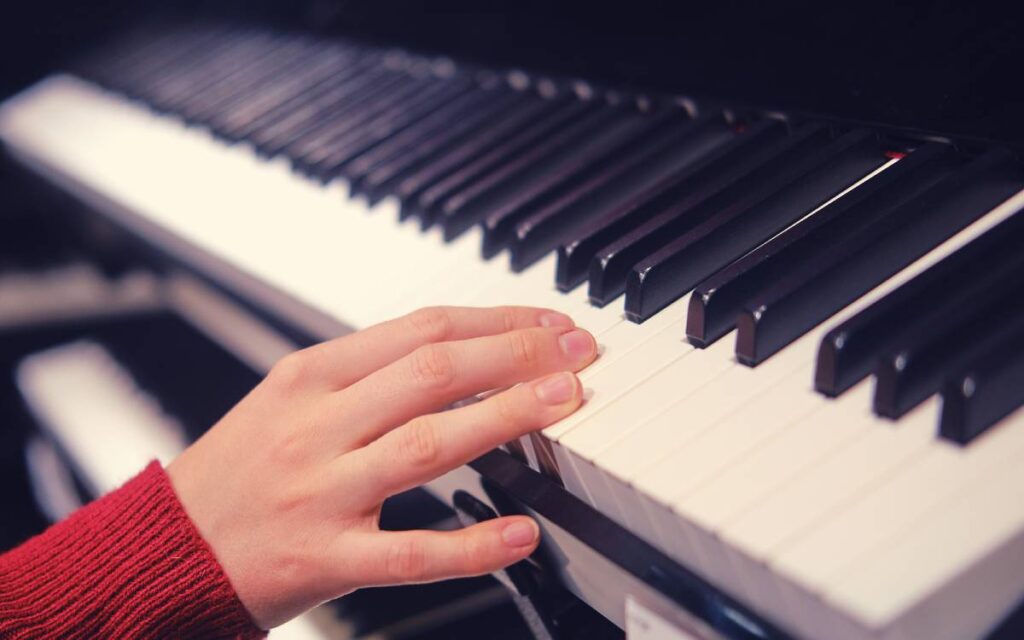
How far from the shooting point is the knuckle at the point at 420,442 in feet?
2.38

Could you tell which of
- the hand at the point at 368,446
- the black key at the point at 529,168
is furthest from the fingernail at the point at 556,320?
the black key at the point at 529,168

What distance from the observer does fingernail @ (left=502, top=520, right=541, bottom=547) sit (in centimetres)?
71

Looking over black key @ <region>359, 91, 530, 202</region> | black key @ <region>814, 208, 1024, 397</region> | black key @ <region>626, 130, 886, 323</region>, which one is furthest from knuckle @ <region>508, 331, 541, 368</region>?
black key @ <region>359, 91, 530, 202</region>

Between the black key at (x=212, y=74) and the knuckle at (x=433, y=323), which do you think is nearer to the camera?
the knuckle at (x=433, y=323)

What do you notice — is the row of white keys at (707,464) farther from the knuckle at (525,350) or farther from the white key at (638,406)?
the knuckle at (525,350)

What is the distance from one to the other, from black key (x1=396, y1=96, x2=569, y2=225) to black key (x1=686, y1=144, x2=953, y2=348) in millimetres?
480

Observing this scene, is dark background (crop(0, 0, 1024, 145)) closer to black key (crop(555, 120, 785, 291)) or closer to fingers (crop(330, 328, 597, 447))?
black key (crop(555, 120, 785, 291))

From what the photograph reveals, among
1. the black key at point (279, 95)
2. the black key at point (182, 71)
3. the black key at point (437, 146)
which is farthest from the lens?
the black key at point (182, 71)

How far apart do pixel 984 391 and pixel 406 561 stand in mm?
428

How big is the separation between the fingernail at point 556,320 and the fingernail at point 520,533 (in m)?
0.17

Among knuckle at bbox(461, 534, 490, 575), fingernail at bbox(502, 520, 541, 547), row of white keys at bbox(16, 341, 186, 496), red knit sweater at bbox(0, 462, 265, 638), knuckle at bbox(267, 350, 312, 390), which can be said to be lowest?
row of white keys at bbox(16, 341, 186, 496)

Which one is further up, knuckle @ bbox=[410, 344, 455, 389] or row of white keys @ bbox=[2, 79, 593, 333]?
knuckle @ bbox=[410, 344, 455, 389]

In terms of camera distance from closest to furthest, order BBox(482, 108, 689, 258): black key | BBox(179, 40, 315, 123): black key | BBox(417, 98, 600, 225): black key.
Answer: BBox(482, 108, 689, 258): black key < BBox(417, 98, 600, 225): black key < BBox(179, 40, 315, 123): black key

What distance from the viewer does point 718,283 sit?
2.45 feet
